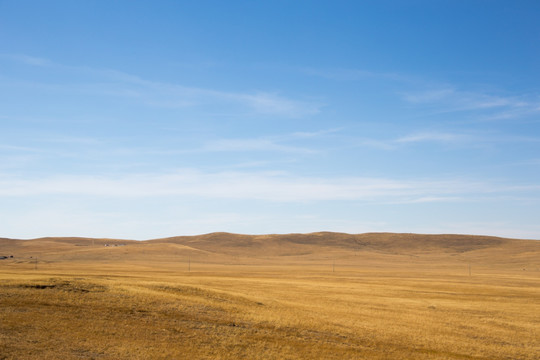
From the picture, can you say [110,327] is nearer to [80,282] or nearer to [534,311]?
[80,282]

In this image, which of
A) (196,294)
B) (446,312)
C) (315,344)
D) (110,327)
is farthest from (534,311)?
(110,327)

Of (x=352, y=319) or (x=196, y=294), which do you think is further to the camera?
(x=196, y=294)

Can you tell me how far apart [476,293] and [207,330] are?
135ft

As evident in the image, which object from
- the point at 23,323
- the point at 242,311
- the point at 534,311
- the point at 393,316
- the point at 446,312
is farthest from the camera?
the point at 534,311

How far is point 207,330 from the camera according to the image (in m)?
26.9

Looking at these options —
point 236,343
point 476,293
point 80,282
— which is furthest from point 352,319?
point 476,293

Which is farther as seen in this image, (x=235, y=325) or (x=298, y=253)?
(x=298, y=253)

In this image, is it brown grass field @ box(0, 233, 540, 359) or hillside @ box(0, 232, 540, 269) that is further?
hillside @ box(0, 232, 540, 269)

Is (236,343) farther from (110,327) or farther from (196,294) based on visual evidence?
(196,294)

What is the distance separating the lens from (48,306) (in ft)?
91.1

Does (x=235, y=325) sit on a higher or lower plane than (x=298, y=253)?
higher

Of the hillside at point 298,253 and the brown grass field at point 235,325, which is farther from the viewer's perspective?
the hillside at point 298,253

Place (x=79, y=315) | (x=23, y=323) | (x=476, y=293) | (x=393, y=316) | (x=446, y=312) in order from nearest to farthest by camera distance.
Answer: (x=23, y=323) → (x=79, y=315) → (x=393, y=316) → (x=446, y=312) → (x=476, y=293)

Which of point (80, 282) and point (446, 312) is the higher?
point (80, 282)
